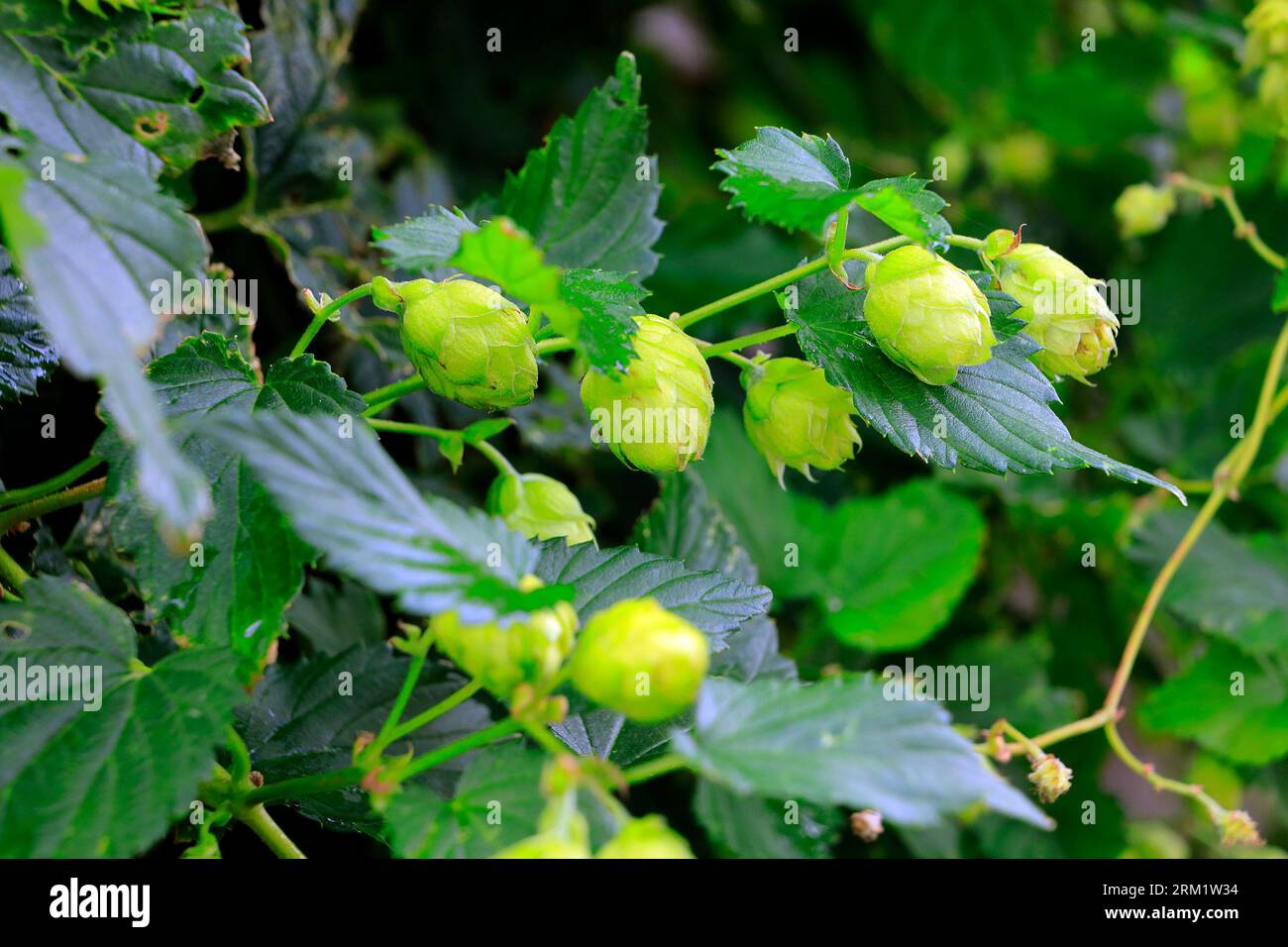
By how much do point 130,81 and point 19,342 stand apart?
158 millimetres

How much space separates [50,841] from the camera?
16.1 inches

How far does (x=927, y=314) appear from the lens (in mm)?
519

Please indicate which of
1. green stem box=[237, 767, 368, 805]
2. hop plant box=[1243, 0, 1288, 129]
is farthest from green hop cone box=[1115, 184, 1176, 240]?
green stem box=[237, 767, 368, 805]

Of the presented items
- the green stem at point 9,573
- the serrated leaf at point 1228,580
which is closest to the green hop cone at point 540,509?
the green stem at point 9,573

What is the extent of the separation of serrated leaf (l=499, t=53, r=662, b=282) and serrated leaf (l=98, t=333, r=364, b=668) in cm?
23

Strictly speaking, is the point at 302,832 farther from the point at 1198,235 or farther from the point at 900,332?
the point at 1198,235

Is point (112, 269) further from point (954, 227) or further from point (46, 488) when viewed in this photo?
point (954, 227)

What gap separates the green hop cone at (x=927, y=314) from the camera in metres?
0.52

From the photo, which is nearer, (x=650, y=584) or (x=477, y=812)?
(x=477, y=812)

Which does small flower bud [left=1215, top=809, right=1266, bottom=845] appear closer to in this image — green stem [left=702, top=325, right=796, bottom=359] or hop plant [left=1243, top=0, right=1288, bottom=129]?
green stem [left=702, top=325, right=796, bottom=359]

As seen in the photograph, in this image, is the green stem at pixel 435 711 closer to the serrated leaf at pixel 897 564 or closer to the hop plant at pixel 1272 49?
the serrated leaf at pixel 897 564

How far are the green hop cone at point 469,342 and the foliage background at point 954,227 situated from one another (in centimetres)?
25

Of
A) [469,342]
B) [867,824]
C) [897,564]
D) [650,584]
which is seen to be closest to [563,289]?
[469,342]

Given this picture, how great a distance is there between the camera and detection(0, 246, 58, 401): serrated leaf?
1.89 feet
